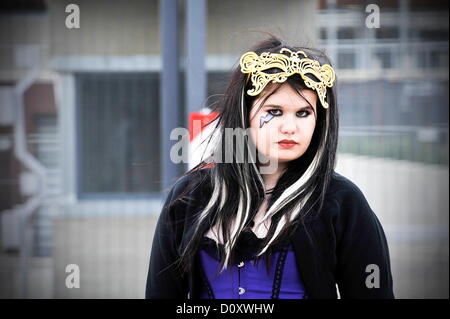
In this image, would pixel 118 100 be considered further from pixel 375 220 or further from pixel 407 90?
pixel 375 220

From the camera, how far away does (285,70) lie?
1.06m

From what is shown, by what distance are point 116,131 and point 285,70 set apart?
1.40 meters

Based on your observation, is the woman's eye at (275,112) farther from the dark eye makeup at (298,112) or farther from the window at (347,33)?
the window at (347,33)

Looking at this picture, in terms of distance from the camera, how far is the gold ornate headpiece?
1.06 meters

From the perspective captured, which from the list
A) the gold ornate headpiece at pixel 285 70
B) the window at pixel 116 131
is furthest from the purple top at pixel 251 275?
the window at pixel 116 131

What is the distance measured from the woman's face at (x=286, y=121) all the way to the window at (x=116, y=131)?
4.33ft

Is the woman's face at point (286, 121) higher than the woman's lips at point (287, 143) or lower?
higher

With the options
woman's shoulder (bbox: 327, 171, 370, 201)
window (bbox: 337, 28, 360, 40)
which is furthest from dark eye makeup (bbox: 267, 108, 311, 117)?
window (bbox: 337, 28, 360, 40)

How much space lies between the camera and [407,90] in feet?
7.97

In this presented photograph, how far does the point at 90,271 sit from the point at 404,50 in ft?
5.12

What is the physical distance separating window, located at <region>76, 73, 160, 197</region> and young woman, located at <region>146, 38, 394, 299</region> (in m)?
1.24

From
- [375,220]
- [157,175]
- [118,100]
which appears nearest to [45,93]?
[118,100]

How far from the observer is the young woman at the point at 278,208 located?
1053 millimetres

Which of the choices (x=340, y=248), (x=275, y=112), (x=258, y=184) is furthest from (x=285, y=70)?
(x=340, y=248)
